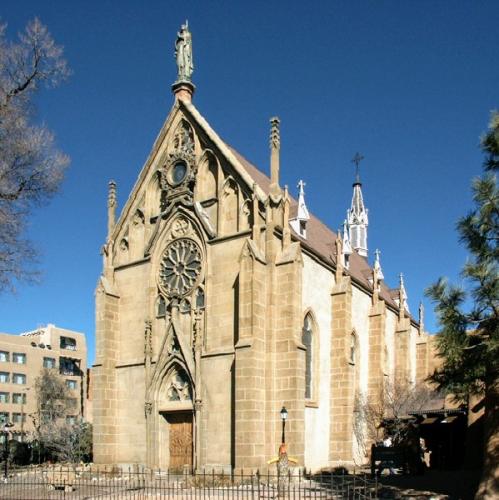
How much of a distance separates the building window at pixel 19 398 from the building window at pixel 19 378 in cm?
130

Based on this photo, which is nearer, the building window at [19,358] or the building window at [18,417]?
the building window at [18,417]

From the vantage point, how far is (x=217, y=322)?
2722 cm

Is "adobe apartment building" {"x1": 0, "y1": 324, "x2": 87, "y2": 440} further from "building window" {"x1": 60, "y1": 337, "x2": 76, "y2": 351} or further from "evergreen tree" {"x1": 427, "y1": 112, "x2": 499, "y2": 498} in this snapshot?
"evergreen tree" {"x1": 427, "y1": 112, "x2": 499, "y2": 498}

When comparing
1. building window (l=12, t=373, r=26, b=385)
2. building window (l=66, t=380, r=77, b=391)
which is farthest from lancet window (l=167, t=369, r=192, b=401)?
building window (l=66, t=380, r=77, b=391)

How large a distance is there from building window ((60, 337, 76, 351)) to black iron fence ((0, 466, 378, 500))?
185 feet

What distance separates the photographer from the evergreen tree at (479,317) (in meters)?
13.9

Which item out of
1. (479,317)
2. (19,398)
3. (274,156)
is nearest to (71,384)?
(19,398)

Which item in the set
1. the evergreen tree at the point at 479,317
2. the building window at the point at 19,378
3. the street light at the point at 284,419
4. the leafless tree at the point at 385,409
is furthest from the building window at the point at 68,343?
the evergreen tree at the point at 479,317

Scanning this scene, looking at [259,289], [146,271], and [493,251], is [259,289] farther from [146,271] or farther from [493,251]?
[493,251]

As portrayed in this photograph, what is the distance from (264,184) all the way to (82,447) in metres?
22.7

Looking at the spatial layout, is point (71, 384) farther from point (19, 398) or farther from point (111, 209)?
point (111, 209)

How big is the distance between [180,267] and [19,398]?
53.6m

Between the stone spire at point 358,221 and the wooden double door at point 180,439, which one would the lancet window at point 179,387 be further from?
the stone spire at point 358,221

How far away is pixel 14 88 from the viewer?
A: 19.2m
